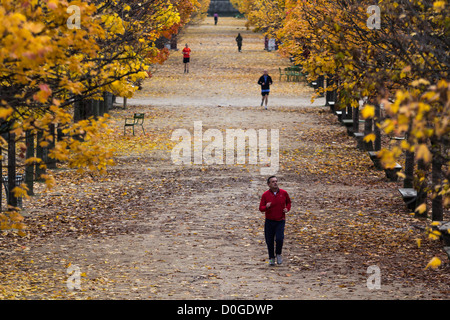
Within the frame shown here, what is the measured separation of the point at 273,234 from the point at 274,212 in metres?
0.38

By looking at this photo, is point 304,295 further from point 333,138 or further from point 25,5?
point 333,138

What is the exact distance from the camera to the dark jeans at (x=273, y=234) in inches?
514

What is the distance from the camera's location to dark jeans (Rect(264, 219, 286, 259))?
13055mm

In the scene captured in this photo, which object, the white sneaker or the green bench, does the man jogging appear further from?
the green bench

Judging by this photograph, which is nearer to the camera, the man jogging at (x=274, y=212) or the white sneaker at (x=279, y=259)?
the man jogging at (x=274, y=212)

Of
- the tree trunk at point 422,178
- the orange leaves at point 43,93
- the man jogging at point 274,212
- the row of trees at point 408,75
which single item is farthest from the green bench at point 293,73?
the orange leaves at point 43,93

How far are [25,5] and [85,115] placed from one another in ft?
61.9

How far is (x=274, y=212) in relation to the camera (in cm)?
1309

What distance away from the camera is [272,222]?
1316cm

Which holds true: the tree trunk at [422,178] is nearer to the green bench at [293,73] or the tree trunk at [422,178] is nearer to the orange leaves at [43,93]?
the orange leaves at [43,93]

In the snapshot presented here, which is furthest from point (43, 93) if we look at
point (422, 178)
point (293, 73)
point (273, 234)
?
point (293, 73)

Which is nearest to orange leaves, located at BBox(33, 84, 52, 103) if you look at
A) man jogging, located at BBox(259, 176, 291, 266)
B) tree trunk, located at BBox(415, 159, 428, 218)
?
tree trunk, located at BBox(415, 159, 428, 218)

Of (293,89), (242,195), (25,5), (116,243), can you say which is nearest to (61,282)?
(116,243)

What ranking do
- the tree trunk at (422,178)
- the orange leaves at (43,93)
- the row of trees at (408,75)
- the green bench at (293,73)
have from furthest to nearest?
the green bench at (293,73)
the tree trunk at (422,178)
the orange leaves at (43,93)
the row of trees at (408,75)
